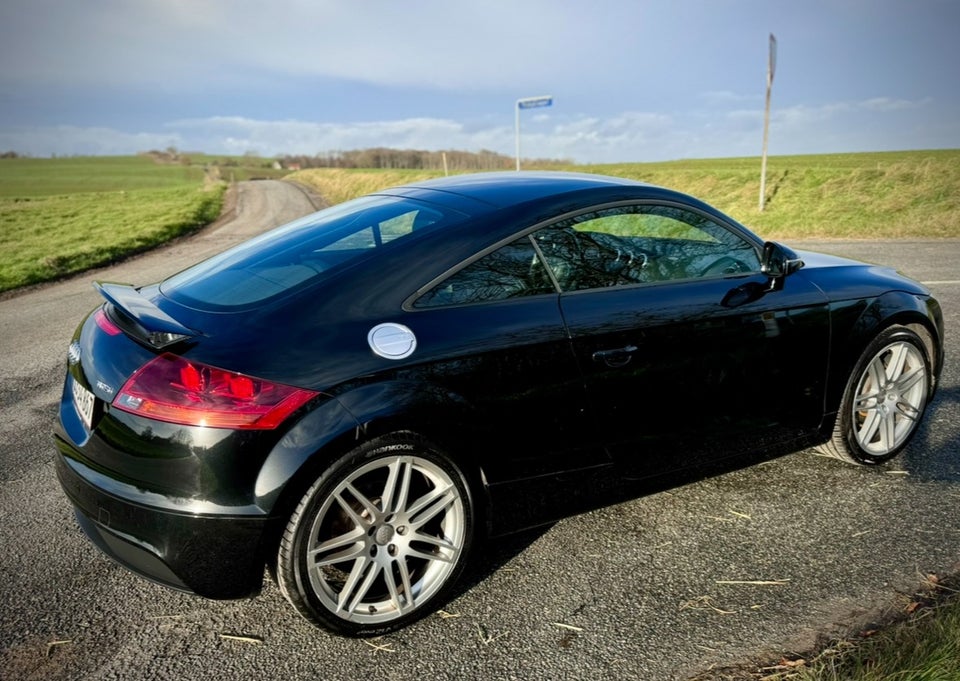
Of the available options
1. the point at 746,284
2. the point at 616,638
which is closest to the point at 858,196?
the point at 746,284

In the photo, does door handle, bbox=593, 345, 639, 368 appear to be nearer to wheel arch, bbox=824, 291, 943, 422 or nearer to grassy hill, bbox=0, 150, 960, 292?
wheel arch, bbox=824, 291, 943, 422

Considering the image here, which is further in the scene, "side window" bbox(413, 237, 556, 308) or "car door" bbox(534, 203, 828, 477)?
"car door" bbox(534, 203, 828, 477)

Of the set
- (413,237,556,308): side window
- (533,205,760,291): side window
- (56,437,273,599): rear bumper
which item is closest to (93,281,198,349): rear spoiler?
(56,437,273,599): rear bumper

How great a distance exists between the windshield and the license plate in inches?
18.8

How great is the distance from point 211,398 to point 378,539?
0.78 metres

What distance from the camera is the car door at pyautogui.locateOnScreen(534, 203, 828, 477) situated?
289cm

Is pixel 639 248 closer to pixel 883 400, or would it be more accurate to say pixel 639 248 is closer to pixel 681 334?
pixel 681 334

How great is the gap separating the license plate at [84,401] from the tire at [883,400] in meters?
3.46

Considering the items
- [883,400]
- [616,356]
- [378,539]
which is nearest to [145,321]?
[378,539]

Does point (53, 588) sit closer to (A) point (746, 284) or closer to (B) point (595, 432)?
(B) point (595, 432)

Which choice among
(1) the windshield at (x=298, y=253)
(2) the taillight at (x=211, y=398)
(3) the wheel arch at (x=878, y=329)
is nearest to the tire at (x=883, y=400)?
(3) the wheel arch at (x=878, y=329)

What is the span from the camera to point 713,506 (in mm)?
3482

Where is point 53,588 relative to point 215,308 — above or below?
below

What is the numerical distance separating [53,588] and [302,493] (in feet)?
4.29
